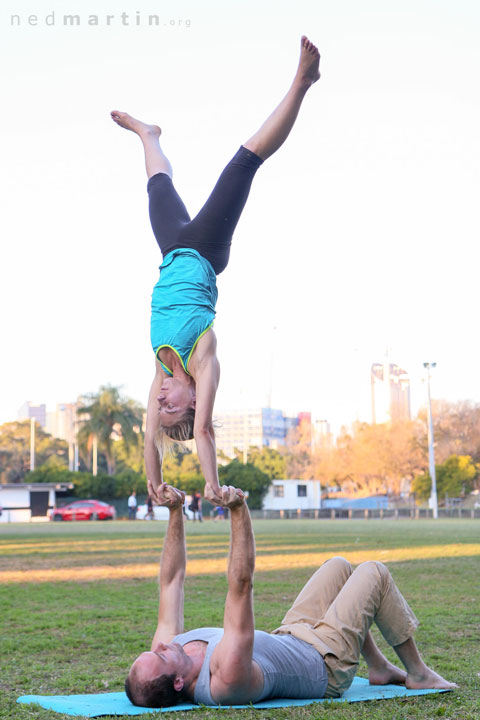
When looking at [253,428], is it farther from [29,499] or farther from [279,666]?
[279,666]

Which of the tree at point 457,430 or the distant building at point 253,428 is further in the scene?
the distant building at point 253,428

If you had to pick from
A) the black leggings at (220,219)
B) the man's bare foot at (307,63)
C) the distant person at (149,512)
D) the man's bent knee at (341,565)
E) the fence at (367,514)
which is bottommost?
the fence at (367,514)

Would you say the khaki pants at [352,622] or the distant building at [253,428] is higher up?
the distant building at [253,428]

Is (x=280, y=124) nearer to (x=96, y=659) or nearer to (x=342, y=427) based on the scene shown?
(x=96, y=659)

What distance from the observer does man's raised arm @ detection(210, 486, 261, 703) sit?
402 cm

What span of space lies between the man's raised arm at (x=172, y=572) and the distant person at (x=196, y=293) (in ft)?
1.71

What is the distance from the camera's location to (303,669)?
14.8ft

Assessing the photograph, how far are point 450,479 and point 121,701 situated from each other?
5955cm

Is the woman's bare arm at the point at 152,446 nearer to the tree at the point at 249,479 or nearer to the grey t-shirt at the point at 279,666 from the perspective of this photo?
the grey t-shirt at the point at 279,666

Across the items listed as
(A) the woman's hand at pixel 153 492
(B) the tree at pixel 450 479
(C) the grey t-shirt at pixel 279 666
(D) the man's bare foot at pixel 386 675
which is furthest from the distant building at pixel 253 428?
(C) the grey t-shirt at pixel 279 666

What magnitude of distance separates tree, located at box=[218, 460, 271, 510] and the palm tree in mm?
11994

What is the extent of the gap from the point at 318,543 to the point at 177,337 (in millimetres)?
16275

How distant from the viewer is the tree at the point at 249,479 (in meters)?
60.8

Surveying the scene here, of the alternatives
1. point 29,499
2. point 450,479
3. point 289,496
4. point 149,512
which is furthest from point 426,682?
point 289,496
